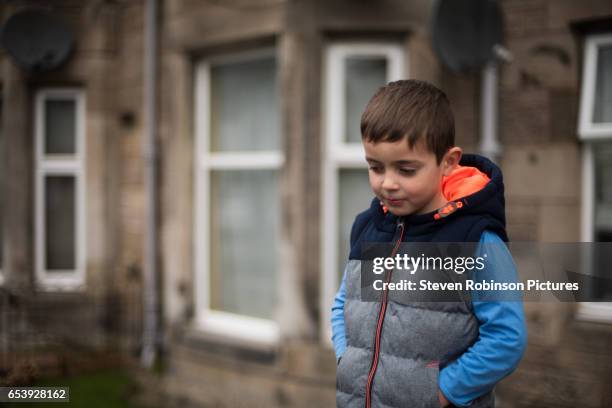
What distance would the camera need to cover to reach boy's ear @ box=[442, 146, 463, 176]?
169 cm

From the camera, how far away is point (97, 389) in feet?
17.9

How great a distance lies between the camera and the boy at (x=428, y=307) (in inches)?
61.7

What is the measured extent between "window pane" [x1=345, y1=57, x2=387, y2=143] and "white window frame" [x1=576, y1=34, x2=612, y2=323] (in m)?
1.50

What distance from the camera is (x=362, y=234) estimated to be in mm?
1891

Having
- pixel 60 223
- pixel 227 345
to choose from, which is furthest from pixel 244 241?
pixel 60 223

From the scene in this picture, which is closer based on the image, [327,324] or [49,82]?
[327,324]

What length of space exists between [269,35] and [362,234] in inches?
132

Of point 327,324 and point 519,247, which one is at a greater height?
point 519,247

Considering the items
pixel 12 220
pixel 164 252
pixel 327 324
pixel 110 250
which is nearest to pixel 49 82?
pixel 12 220

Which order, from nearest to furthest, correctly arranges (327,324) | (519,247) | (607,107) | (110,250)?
(519,247) → (607,107) → (327,324) → (110,250)

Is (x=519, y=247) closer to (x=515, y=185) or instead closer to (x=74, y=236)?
(x=515, y=185)

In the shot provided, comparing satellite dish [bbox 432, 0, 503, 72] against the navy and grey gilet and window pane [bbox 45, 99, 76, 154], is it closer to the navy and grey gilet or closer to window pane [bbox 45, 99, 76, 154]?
the navy and grey gilet

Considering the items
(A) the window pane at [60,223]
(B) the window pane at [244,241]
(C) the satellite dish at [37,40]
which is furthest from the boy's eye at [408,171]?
(A) the window pane at [60,223]

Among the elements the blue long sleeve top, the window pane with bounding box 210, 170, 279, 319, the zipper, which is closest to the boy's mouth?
the zipper
